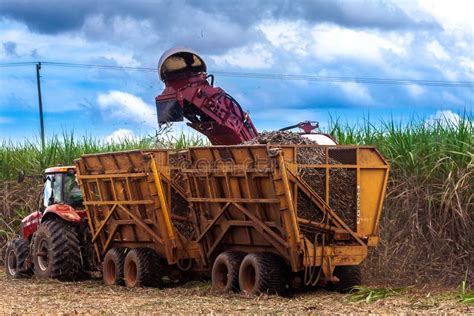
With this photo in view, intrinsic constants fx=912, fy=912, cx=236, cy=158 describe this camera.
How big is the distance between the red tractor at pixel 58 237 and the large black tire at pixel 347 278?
4.67m

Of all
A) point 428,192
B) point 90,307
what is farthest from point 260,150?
point 428,192

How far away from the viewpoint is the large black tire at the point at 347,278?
489 inches

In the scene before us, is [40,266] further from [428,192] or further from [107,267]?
[428,192]

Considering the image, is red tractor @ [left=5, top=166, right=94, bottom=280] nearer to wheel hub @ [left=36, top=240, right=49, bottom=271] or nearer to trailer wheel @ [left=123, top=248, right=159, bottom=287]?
wheel hub @ [left=36, top=240, right=49, bottom=271]

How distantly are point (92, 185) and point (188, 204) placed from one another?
2.22m

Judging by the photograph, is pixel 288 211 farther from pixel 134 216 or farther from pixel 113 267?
pixel 113 267

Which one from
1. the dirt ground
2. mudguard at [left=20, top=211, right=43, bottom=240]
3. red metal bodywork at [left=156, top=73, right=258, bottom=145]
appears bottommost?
the dirt ground

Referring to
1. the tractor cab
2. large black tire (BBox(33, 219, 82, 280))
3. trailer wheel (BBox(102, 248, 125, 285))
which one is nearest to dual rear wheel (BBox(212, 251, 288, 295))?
trailer wheel (BBox(102, 248, 125, 285))

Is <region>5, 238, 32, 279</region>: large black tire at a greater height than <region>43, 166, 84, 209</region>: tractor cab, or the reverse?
<region>43, 166, 84, 209</region>: tractor cab

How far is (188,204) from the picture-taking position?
13.5 m

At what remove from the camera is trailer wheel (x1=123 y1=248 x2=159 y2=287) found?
533 inches

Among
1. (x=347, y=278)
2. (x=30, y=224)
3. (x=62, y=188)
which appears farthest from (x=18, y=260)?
(x=347, y=278)

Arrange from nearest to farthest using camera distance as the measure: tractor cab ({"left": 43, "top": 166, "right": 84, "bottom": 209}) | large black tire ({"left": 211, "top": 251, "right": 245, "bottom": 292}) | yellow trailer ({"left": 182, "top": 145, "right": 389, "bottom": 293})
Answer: yellow trailer ({"left": 182, "top": 145, "right": 389, "bottom": 293}), large black tire ({"left": 211, "top": 251, "right": 245, "bottom": 292}), tractor cab ({"left": 43, "top": 166, "right": 84, "bottom": 209})

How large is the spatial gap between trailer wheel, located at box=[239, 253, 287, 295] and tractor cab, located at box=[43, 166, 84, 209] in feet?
15.7
